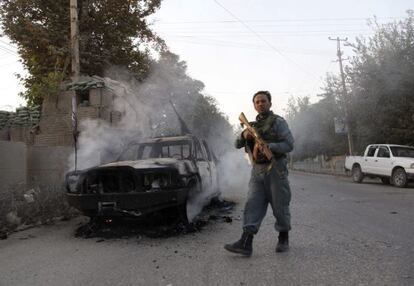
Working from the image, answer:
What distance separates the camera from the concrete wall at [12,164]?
9.29 metres

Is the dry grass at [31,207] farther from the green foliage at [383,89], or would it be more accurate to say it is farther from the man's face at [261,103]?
the green foliage at [383,89]

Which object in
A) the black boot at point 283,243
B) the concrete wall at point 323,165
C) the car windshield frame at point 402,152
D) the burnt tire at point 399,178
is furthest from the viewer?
the concrete wall at point 323,165

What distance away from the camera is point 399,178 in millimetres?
16781

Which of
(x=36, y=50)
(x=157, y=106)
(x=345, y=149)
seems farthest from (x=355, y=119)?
(x=36, y=50)

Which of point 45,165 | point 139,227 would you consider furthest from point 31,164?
point 139,227

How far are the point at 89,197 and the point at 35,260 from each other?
1264 millimetres

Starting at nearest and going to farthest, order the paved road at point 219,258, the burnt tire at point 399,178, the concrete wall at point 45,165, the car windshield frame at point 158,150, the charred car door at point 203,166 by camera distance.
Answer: the paved road at point 219,258 < the charred car door at point 203,166 < the car windshield frame at point 158,150 < the concrete wall at point 45,165 < the burnt tire at point 399,178

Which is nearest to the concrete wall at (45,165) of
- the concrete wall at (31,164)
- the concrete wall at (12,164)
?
the concrete wall at (31,164)

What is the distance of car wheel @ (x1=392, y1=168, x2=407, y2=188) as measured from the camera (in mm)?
16481

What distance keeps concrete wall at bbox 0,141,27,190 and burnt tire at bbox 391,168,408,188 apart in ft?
42.5

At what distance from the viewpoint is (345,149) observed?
34312 millimetres

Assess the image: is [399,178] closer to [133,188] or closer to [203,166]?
[203,166]

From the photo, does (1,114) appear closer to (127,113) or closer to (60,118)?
(60,118)

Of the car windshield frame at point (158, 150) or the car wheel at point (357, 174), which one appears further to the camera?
the car wheel at point (357, 174)
